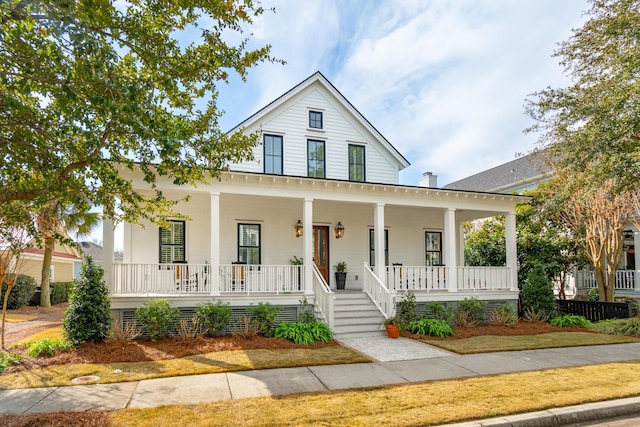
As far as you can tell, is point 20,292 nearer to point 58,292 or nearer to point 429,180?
point 58,292

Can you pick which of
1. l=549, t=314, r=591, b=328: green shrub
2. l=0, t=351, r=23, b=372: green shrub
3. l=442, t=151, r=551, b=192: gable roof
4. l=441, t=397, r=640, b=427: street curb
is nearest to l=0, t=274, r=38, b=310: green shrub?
l=0, t=351, r=23, b=372: green shrub

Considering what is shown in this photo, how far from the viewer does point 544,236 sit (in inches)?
599

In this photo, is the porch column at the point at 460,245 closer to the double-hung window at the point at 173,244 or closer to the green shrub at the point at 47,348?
the double-hung window at the point at 173,244

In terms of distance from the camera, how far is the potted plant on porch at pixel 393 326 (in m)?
10.3

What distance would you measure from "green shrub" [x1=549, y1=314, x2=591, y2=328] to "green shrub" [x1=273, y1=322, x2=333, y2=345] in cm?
754

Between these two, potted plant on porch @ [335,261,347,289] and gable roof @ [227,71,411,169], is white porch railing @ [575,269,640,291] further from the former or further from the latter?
potted plant on porch @ [335,261,347,289]

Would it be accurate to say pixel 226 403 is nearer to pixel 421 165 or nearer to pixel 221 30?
pixel 221 30

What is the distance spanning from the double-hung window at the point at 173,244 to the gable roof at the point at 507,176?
14722mm

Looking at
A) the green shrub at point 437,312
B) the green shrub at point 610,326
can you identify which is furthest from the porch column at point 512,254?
the green shrub at point 437,312

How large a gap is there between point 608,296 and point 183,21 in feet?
53.7

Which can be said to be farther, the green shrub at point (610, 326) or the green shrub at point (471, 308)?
the green shrub at point (471, 308)

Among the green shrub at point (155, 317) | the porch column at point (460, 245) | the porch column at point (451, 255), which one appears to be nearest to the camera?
the green shrub at point (155, 317)

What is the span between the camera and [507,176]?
2445 cm

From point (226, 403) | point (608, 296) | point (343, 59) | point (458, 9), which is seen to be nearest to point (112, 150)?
point (226, 403)
